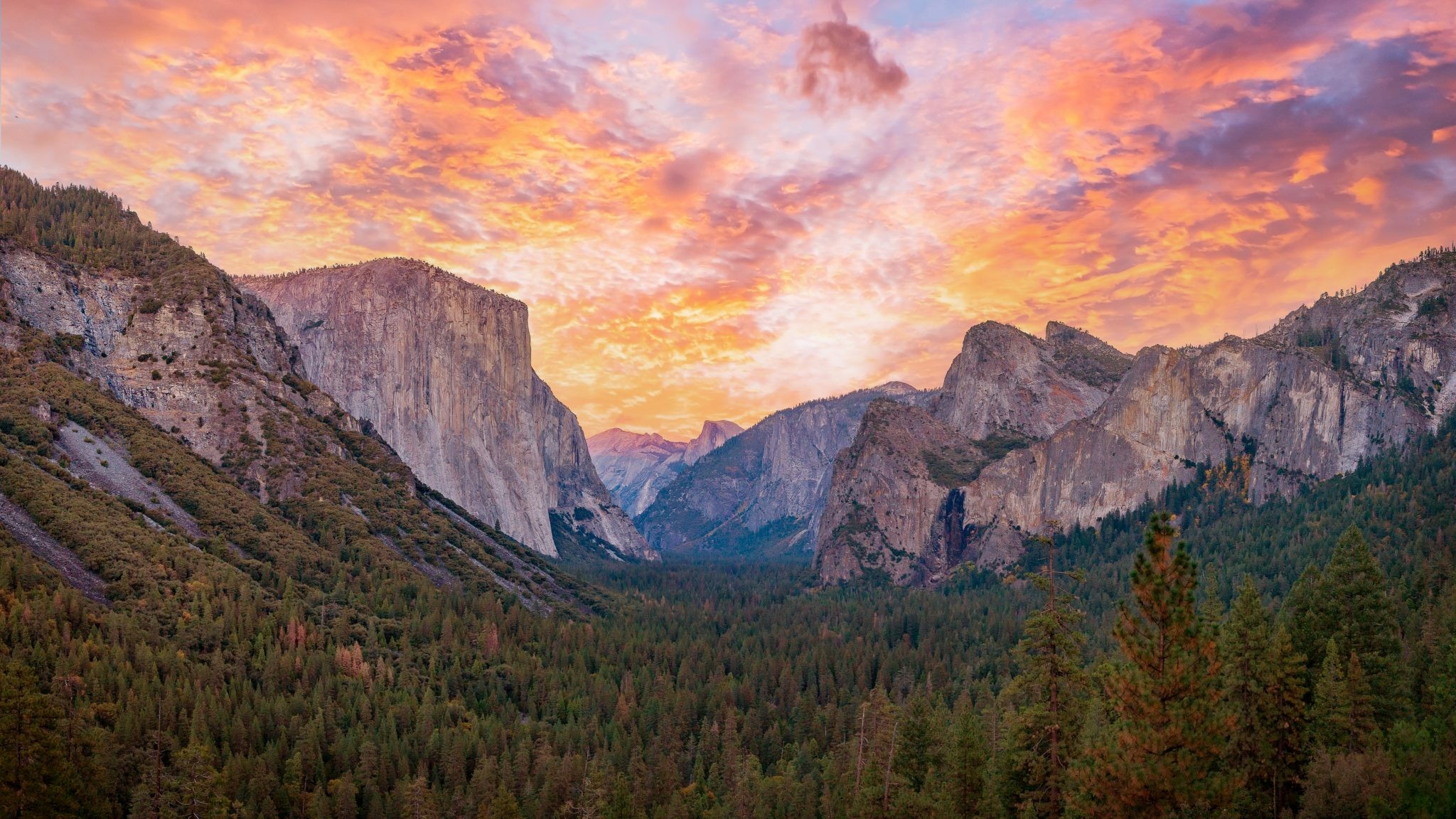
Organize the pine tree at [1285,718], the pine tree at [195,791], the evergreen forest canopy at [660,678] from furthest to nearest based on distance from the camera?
the pine tree at [195,791], the pine tree at [1285,718], the evergreen forest canopy at [660,678]

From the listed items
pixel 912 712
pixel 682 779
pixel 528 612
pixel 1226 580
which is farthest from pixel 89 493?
pixel 1226 580

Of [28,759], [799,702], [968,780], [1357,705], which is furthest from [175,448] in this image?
Result: [1357,705]

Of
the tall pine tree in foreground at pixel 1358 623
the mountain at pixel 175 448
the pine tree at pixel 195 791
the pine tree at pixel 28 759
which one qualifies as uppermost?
the mountain at pixel 175 448

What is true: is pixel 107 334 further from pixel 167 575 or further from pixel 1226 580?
pixel 1226 580

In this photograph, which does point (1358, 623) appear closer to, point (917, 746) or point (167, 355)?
point (917, 746)

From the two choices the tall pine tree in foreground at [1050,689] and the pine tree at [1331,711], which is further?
the pine tree at [1331,711]

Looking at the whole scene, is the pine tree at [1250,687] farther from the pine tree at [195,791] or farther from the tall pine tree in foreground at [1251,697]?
the pine tree at [195,791]

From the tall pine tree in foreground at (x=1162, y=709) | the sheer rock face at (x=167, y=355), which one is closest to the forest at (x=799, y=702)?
the tall pine tree in foreground at (x=1162, y=709)
